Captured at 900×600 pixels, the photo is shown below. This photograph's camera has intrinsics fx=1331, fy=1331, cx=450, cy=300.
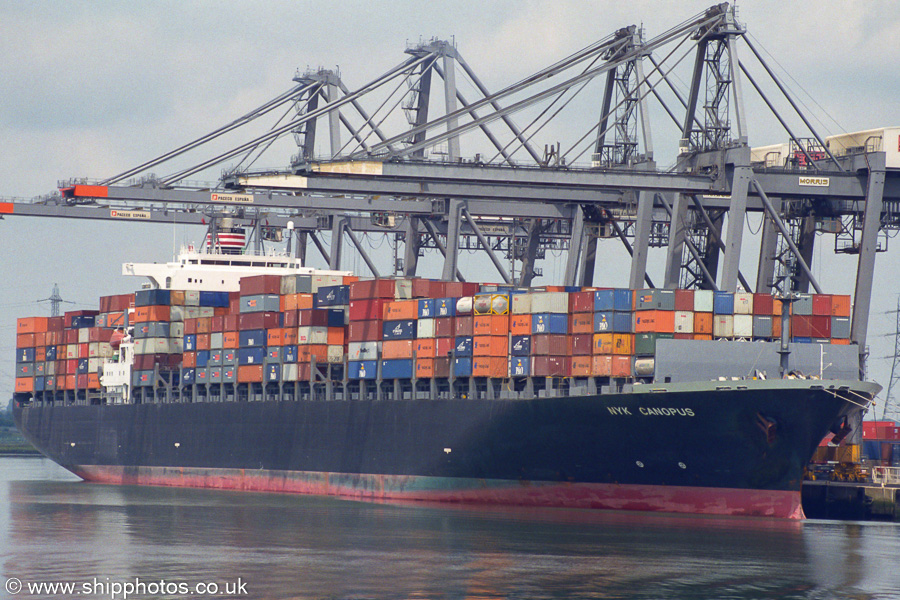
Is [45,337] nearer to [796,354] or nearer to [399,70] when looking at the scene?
[399,70]

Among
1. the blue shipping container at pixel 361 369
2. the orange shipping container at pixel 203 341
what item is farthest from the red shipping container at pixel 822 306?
the orange shipping container at pixel 203 341

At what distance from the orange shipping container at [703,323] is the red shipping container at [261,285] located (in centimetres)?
2170

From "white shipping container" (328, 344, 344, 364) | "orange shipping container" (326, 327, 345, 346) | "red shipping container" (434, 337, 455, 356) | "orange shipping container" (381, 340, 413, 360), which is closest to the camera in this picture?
"red shipping container" (434, 337, 455, 356)

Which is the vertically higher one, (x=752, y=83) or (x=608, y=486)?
(x=752, y=83)

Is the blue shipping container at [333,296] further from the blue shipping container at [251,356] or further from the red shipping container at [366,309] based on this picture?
the blue shipping container at [251,356]

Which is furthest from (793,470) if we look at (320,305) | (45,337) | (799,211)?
(45,337)

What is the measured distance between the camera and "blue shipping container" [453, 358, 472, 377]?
51409 millimetres

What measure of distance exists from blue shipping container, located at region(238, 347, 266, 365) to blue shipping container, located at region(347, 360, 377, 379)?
5.74 meters

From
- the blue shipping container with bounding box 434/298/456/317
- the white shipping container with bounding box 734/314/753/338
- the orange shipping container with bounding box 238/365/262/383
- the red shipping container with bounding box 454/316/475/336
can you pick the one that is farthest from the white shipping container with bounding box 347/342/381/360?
the white shipping container with bounding box 734/314/753/338

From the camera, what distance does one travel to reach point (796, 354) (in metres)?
46.8

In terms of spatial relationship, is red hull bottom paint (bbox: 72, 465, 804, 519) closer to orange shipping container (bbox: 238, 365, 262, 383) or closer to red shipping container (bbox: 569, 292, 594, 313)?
orange shipping container (bbox: 238, 365, 262, 383)

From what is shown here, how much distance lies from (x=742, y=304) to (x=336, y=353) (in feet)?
61.9

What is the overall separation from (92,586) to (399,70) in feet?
145

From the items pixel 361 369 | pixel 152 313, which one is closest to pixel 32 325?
pixel 152 313
